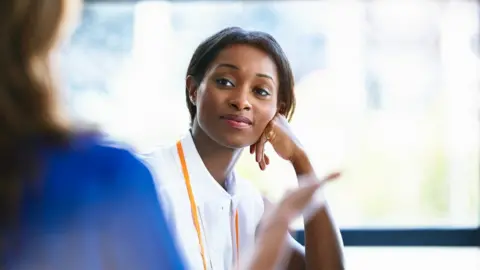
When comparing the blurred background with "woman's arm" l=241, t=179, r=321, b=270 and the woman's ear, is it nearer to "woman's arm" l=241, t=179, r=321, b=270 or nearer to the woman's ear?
the woman's ear

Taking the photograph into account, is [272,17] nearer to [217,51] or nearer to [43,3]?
[217,51]

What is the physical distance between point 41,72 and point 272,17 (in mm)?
2120

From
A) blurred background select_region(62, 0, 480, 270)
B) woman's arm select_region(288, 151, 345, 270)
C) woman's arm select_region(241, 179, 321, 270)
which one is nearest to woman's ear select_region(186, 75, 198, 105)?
woman's arm select_region(288, 151, 345, 270)

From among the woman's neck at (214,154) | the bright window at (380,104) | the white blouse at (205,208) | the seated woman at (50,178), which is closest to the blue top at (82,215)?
the seated woman at (50,178)

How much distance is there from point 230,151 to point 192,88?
0.51ft

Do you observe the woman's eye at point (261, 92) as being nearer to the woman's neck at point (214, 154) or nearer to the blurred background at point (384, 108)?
the woman's neck at point (214, 154)

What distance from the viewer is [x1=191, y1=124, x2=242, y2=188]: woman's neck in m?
1.32

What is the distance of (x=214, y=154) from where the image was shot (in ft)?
4.34

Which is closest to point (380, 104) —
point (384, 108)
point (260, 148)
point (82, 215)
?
point (384, 108)

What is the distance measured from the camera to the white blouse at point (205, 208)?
1226 mm

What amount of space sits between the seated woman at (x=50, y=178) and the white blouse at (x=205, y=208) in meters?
0.58

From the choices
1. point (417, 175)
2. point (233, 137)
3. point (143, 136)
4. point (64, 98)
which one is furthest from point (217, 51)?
point (417, 175)

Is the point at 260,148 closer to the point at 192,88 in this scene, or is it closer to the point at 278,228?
the point at 192,88

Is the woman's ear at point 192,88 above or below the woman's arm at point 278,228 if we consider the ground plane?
above
